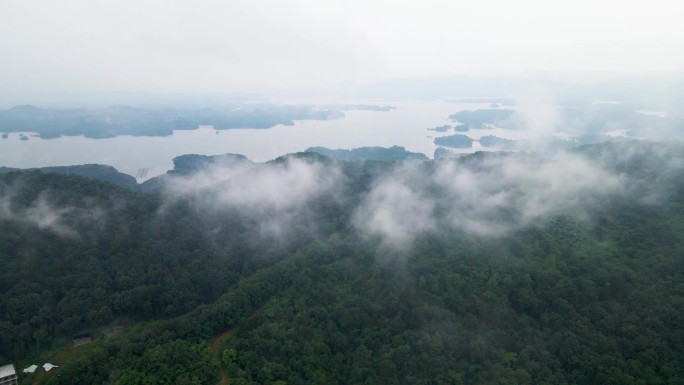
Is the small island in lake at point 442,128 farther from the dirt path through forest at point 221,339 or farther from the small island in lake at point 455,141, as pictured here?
the dirt path through forest at point 221,339

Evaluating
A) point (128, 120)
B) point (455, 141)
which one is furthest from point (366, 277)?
→ point (128, 120)

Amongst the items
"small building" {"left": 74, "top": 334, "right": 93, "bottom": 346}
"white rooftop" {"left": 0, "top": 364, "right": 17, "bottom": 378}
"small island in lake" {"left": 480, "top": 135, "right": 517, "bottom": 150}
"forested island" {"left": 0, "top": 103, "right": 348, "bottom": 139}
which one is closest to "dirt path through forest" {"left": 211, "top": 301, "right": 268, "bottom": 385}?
"small building" {"left": 74, "top": 334, "right": 93, "bottom": 346}

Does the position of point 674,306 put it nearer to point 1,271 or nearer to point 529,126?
point 1,271

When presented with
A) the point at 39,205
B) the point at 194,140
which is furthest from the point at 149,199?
the point at 194,140

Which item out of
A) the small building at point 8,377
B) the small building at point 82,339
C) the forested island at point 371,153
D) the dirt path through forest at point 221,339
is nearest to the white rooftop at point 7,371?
the small building at point 8,377

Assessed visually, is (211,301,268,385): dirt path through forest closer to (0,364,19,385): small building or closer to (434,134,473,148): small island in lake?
(0,364,19,385): small building
